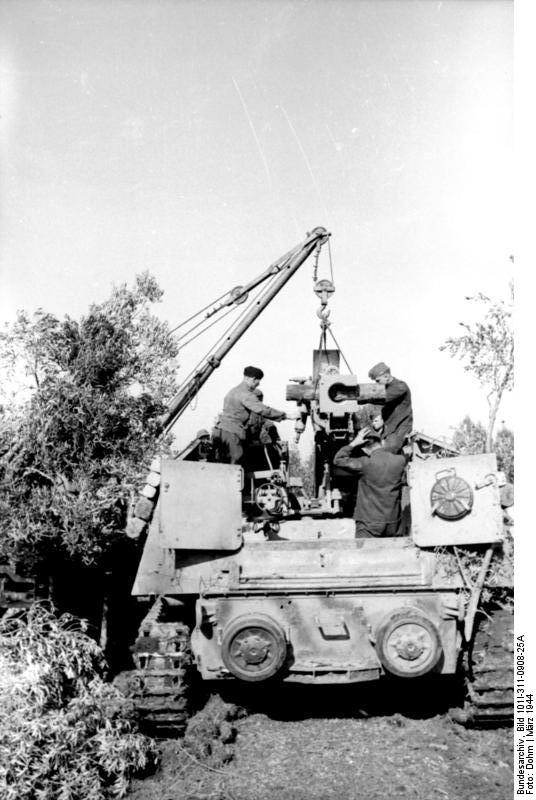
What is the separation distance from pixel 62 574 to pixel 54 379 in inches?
107

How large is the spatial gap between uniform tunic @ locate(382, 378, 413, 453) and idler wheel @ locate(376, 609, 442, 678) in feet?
7.48

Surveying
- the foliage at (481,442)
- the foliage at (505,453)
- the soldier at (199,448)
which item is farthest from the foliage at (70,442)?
the foliage at (505,453)

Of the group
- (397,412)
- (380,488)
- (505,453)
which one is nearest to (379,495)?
(380,488)

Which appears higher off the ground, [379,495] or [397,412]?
[397,412]

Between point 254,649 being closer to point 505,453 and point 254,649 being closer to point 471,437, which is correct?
point 471,437

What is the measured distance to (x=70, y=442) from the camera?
8453mm

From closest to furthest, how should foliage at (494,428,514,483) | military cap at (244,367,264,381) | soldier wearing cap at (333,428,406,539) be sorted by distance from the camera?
soldier wearing cap at (333,428,406,539), military cap at (244,367,264,381), foliage at (494,428,514,483)

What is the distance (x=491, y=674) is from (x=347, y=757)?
4.97 ft

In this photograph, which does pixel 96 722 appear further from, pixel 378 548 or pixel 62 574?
pixel 62 574

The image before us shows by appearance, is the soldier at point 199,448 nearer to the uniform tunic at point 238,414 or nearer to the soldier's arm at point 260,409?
the uniform tunic at point 238,414

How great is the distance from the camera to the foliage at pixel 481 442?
634 inches

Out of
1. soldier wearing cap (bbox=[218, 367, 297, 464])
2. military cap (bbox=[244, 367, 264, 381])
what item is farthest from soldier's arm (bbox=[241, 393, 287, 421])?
military cap (bbox=[244, 367, 264, 381])

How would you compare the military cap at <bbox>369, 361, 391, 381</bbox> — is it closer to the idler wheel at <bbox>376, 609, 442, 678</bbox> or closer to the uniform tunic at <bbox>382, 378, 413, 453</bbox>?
the uniform tunic at <bbox>382, 378, 413, 453</bbox>

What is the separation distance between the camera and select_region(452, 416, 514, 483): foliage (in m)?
16.1
